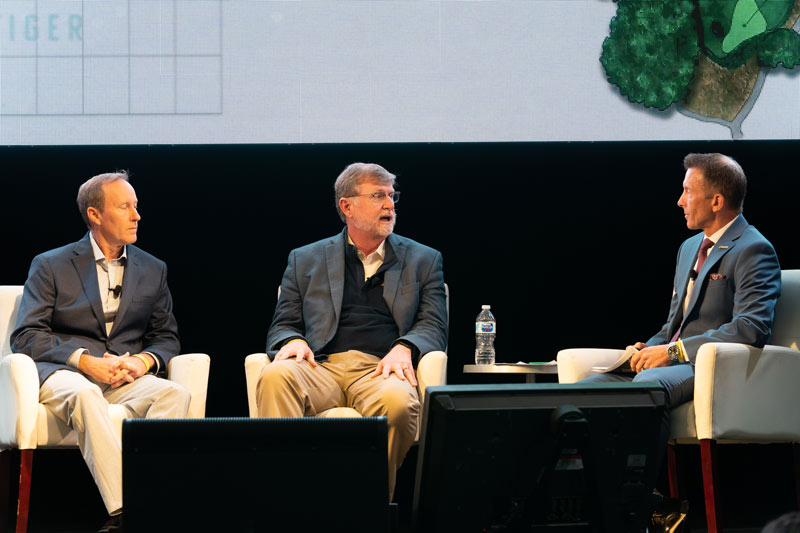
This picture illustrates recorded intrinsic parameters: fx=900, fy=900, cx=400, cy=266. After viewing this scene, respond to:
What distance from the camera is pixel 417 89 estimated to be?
412cm

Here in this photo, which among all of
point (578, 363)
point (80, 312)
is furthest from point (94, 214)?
point (578, 363)

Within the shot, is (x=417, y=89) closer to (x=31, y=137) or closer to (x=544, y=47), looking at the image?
(x=544, y=47)

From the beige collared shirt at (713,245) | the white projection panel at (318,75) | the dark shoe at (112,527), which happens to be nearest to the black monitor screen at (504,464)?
the dark shoe at (112,527)

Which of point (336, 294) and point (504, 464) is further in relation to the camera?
point (336, 294)

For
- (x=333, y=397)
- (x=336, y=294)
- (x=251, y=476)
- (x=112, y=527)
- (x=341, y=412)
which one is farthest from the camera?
(x=336, y=294)

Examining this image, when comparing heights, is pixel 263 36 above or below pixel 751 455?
above

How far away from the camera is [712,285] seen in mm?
3369

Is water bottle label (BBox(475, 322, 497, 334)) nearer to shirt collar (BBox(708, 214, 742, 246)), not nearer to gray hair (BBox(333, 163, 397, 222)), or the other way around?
gray hair (BBox(333, 163, 397, 222))

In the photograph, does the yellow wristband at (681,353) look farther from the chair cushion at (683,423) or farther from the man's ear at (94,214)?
the man's ear at (94,214)

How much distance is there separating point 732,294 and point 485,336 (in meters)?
1.17

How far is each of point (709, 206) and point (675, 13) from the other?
1.19m

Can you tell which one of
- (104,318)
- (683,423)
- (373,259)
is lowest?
(683,423)

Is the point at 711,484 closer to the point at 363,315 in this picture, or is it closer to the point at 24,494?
the point at 363,315

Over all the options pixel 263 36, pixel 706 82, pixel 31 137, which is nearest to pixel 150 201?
pixel 31 137
